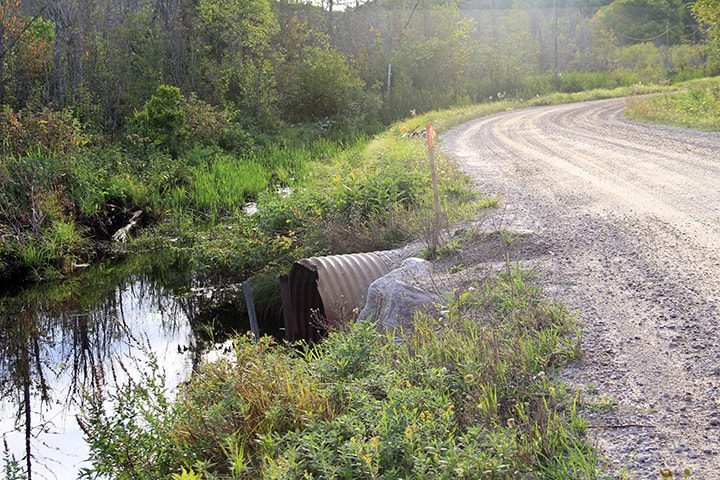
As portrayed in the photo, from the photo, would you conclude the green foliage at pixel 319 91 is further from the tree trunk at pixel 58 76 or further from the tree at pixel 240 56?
the tree trunk at pixel 58 76

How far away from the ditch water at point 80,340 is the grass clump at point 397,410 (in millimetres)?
1079

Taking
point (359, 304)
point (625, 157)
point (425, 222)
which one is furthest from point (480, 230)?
point (625, 157)

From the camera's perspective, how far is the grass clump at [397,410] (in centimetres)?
409

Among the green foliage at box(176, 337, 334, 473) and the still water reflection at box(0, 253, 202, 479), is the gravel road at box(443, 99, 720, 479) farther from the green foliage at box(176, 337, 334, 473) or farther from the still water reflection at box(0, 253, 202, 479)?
the still water reflection at box(0, 253, 202, 479)

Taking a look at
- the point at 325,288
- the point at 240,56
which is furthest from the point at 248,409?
the point at 240,56

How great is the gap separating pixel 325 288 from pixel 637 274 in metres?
3.45

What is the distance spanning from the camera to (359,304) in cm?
869

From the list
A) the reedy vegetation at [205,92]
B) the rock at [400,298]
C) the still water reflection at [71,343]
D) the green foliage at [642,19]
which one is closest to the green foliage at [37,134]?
the reedy vegetation at [205,92]

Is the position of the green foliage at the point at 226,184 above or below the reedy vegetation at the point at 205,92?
below

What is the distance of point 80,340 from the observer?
999 cm

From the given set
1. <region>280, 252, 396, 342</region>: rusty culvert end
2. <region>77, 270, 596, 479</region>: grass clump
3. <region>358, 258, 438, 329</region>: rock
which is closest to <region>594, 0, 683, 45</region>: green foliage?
<region>280, 252, 396, 342</region>: rusty culvert end

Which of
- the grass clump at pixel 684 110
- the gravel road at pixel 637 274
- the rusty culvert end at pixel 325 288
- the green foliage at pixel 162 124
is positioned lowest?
the rusty culvert end at pixel 325 288

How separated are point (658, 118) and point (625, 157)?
8.05 meters

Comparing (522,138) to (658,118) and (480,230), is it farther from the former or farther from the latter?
(480,230)
